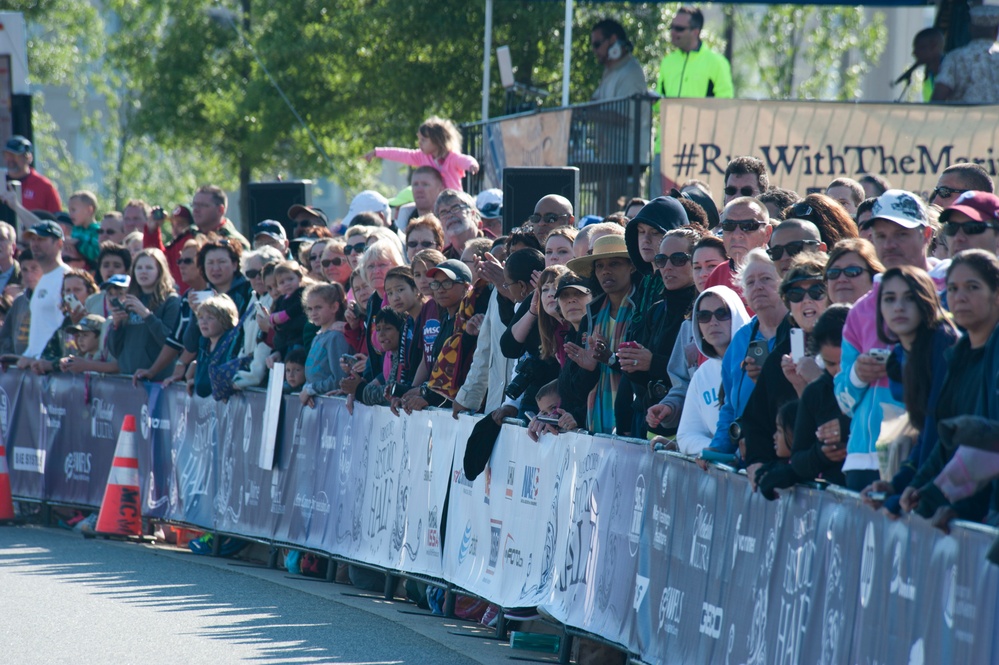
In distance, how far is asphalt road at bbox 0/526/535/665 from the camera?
884 centimetres

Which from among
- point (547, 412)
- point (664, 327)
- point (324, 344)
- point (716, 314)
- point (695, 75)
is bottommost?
point (547, 412)

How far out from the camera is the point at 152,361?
1509 centimetres

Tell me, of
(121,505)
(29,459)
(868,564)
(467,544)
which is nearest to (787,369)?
(868,564)

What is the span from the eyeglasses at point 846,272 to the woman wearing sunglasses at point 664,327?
1754mm

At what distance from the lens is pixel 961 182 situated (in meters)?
8.59

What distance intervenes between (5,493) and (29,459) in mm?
565

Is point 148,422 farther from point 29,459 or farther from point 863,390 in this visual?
point 863,390

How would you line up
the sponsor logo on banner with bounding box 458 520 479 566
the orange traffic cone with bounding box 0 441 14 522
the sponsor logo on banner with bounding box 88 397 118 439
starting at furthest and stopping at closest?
the orange traffic cone with bounding box 0 441 14 522 < the sponsor logo on banner with bounding box 88 397 118 439 < the sponsor logo on banner with bounding box 458 520 479 566

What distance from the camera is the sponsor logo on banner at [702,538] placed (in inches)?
300

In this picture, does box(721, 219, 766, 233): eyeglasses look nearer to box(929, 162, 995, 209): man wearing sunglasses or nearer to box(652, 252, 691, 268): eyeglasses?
box(652, 252, 691, 268): eyeglasses

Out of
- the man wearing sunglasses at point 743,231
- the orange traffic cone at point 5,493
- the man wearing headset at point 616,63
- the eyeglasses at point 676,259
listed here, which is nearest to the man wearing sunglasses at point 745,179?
the man wearing sunglasses at point 743,231

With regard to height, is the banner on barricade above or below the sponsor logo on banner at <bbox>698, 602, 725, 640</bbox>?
above

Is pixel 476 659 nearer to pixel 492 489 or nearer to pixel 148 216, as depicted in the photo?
pixel 492 489

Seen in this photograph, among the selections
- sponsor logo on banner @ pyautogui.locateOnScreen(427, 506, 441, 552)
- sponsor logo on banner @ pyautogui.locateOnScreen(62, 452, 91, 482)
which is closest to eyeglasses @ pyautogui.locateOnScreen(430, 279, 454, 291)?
sponsor logo on banner @ pyautogui.locateOnScreen(427, 506, 441, 552)
